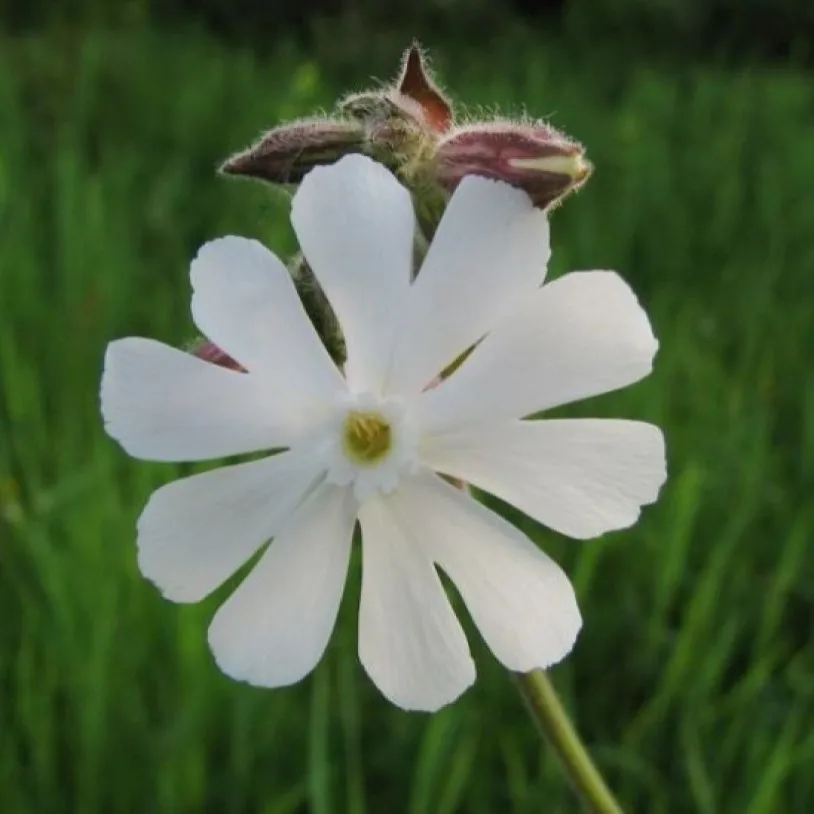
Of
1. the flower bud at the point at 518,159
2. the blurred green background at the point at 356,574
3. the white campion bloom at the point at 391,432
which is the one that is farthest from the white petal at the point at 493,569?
the blurred green background at the point at 356,574

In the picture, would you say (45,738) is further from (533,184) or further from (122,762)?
(533,184)

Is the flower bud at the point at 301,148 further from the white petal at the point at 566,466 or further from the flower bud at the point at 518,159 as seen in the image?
the white petal at the point at 566,466

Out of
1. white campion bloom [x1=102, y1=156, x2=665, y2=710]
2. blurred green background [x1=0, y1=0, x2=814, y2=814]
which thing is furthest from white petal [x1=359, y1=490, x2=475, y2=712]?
blurred green background [x1=0, y1=0, x2=814, y2=814]

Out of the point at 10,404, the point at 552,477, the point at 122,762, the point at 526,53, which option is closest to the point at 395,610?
the point at 552,477

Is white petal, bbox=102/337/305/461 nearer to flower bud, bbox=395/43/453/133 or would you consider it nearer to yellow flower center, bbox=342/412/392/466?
yellow flower center, bbox=342/412/392/466

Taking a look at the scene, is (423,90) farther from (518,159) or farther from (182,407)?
(182,407)

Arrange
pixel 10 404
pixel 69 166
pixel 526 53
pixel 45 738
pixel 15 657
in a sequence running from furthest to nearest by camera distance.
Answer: pixel 526 53
pixel 69 166
pixel 10 404
pixel 15 657
pixel 45 738
